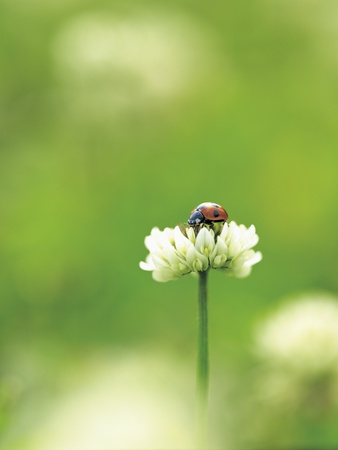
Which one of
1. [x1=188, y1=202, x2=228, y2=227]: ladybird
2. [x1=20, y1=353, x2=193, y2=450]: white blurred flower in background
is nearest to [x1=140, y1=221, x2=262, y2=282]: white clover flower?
[x1=188, y1=202, x2=228, y2=227]: ladybird

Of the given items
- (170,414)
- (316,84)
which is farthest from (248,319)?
(316,84)

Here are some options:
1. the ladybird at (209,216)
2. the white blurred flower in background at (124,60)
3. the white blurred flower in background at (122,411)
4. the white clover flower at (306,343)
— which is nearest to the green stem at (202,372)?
the white blurred flower in background at (122,411)

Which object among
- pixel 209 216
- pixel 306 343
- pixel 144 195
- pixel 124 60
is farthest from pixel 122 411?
pixel 124 60

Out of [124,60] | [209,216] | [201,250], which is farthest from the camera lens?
[124,60]

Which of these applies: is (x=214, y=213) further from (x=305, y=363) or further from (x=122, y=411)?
(x=305, y=363)

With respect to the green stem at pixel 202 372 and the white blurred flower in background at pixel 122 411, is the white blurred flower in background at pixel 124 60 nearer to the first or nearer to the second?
the white blurred flower in background at pixel 122 411

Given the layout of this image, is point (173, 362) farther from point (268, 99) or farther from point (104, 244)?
point (268, 99)
